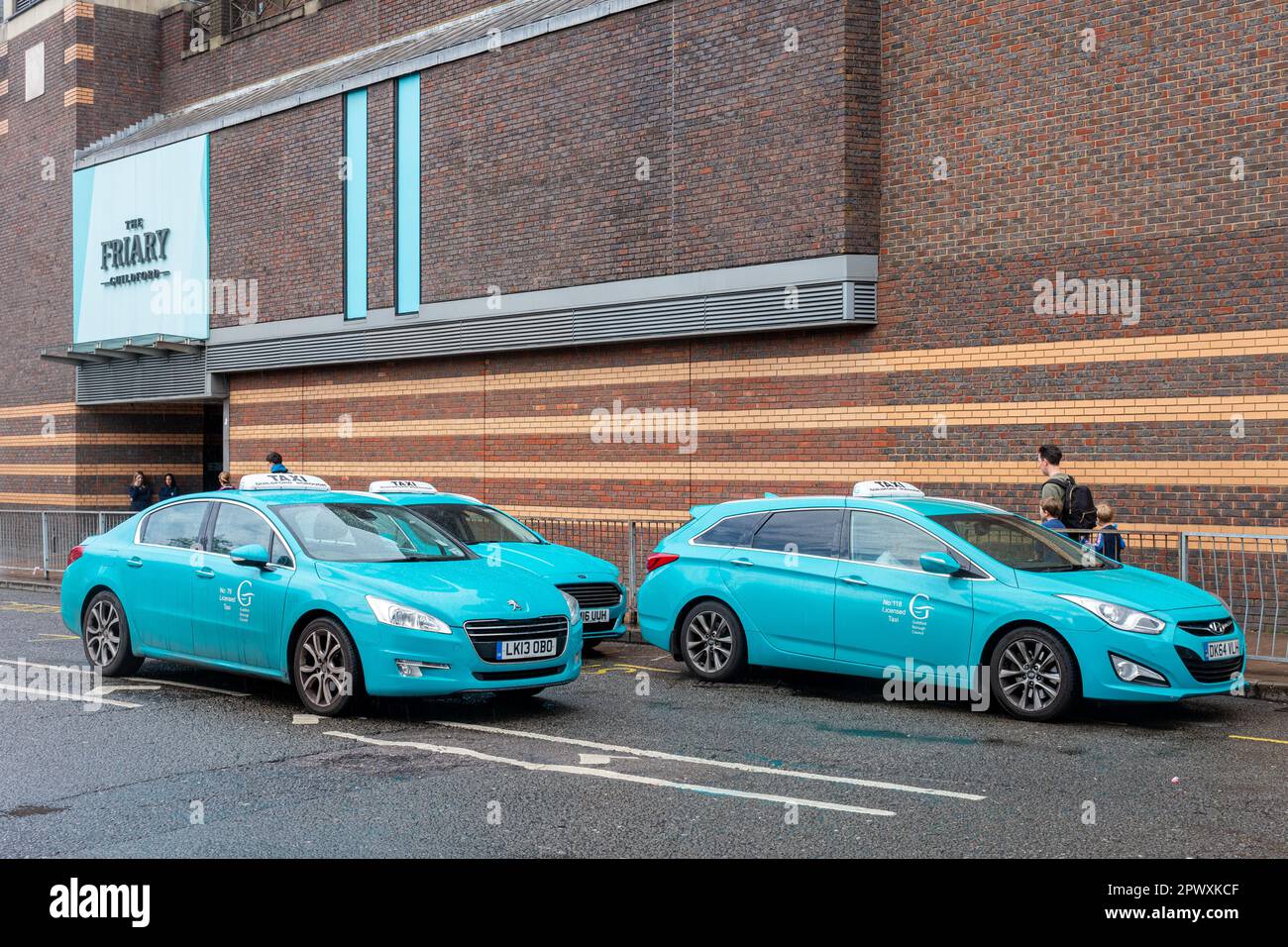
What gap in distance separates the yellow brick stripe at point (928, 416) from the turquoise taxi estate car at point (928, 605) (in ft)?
13.0

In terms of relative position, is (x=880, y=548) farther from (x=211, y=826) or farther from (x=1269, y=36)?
(x=1269, y=36)

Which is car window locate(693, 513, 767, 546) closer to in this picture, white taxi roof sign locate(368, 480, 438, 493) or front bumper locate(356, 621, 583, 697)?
front bumper locate(356, 621, 583, 697)

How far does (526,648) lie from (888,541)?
296 centimetres

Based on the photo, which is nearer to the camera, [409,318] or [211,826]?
[211,826]

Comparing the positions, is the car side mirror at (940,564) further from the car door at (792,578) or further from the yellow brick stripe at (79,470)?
the yellow brick stripe at (79,470)

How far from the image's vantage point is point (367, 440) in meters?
22.1

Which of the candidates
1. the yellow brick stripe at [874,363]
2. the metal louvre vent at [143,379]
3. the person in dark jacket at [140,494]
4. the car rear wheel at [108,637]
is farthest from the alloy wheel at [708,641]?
the person in dark jacket at [140,494]

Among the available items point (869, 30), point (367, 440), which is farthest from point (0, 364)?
point (869, 30)

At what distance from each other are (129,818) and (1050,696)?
5.79 meters

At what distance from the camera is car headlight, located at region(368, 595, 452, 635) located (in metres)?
8.59

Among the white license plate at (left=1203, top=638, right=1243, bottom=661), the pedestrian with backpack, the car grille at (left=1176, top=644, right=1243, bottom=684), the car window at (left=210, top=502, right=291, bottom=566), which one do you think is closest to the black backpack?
the pedestrian with backpack

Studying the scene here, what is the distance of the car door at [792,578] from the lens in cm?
1023

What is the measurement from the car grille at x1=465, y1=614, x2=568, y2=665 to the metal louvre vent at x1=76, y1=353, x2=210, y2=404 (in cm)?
1742

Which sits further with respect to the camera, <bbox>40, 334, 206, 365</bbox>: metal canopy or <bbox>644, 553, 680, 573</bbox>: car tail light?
<bbox>40, 334, 206, 365</bbox>: metal canopy
